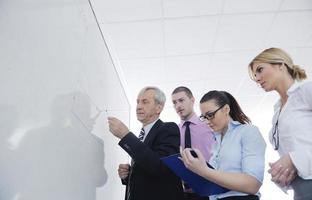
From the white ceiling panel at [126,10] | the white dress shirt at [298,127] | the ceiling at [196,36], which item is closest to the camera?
the white dress shirt at [298,127]

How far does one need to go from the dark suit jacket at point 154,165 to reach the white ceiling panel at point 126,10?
4.13 feet

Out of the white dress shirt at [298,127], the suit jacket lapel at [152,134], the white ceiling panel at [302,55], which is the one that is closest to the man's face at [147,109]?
the suit jacket lapel at [152,134]

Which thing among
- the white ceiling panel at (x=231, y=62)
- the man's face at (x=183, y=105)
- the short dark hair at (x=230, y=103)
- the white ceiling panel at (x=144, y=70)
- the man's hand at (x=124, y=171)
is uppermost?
the white ceiling panel at (x=231, y=62)

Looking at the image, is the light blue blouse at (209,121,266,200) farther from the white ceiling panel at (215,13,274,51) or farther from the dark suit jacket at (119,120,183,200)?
the white ceiling panel at (215,13,274,51)

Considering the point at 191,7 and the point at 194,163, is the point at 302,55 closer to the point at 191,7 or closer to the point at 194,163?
the point at 191,7

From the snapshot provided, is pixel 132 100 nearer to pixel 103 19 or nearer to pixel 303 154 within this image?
pixel 103 19

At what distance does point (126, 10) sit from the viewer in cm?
235

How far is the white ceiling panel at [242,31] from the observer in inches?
100

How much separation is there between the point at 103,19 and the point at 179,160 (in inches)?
68.2

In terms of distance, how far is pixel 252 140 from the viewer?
1124 millimetres

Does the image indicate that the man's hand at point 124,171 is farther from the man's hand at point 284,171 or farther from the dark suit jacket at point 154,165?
the man's hand at point 284,171

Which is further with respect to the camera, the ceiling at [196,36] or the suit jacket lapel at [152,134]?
the ceiling at [196,36]

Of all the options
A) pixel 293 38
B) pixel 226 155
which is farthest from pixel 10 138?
pixel 293 38

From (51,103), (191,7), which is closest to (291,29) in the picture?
(191,7)
